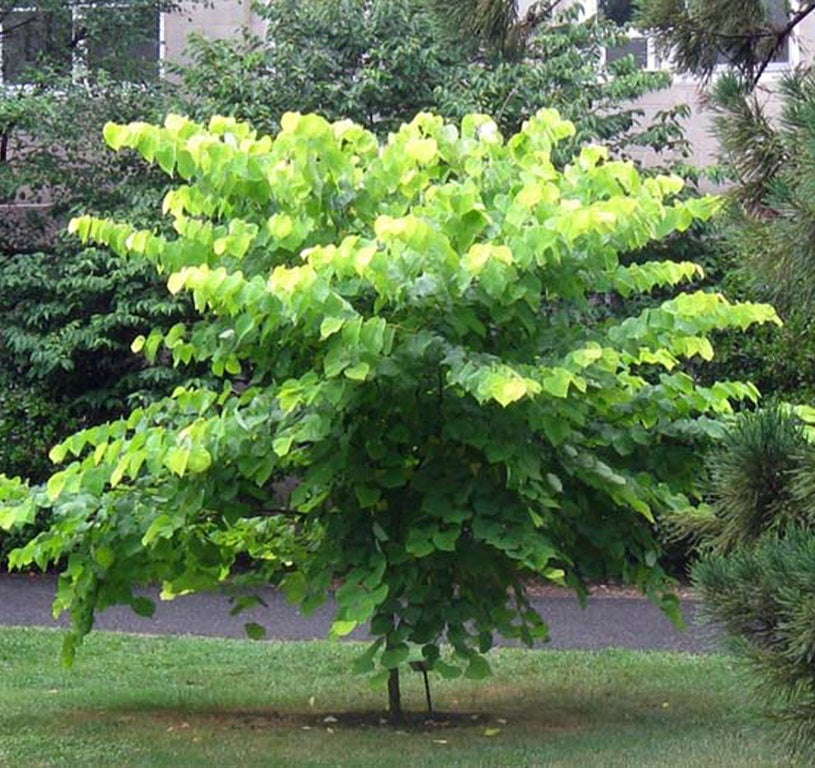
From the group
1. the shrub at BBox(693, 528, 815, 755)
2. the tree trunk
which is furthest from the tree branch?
the tree trunk

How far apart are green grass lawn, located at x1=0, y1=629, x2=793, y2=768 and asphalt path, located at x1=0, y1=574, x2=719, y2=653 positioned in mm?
693

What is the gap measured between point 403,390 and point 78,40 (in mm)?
9875

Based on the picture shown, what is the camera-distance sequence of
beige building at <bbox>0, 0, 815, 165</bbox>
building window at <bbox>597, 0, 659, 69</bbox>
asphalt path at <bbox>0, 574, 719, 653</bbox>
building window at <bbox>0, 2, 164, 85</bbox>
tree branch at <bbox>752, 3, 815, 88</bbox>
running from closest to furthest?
tree branch at <bbox>752, 3, 815, 88</bbox>, asphalt path at <bbox>0, 574, 719, 653</bbox>, building window at <bbox>597, 0, 659, 69</bbox>, building window at <bbox>0, 2, 164, 85</bbox>, beige building at <bbox>0, 0, 815, 165</bbox>

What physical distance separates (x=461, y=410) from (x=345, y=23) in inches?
314

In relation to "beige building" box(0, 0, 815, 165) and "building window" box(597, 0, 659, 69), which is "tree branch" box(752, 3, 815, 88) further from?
"beige building" box(0, 0, 815, 165)

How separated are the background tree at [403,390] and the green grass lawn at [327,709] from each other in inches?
20.0

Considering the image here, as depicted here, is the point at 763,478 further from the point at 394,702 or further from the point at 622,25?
the point at 622,25

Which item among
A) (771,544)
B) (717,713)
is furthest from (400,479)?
(771,544)

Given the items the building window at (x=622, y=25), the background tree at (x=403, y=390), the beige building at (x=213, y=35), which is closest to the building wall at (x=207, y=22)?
the beige building at (x=213, y=35)

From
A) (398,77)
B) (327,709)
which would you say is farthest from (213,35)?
(327,709)

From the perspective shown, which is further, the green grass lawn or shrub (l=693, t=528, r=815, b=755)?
the green grass lawn

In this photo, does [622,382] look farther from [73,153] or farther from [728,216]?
[73,153]

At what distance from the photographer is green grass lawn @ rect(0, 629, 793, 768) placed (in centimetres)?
684

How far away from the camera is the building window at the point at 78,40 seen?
15.1 metres
